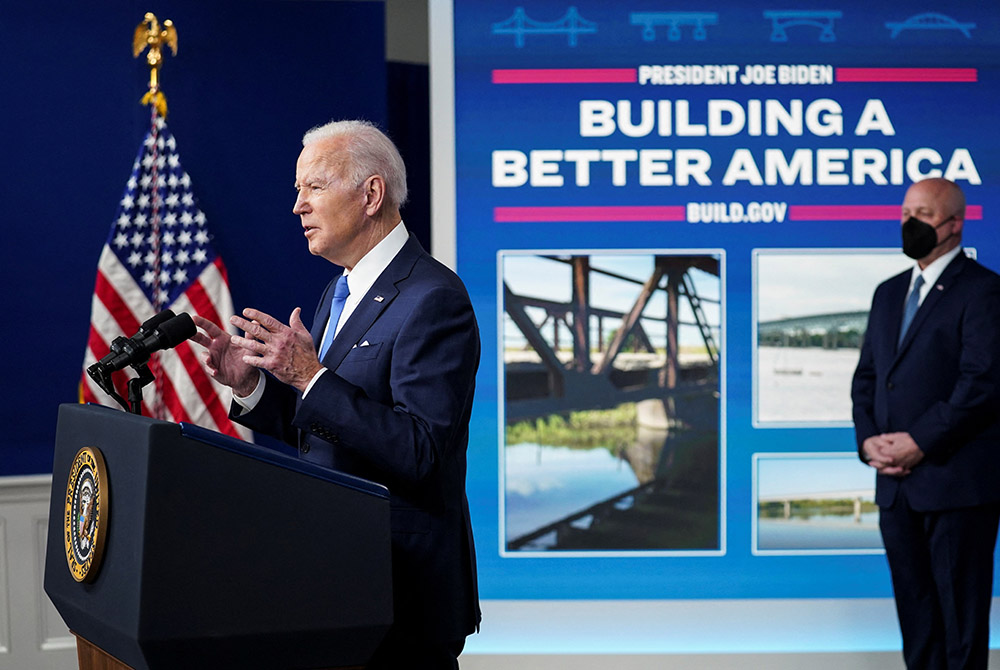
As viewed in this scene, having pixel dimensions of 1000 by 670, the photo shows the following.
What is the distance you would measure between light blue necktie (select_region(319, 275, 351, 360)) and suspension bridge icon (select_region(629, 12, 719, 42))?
7.40 ft

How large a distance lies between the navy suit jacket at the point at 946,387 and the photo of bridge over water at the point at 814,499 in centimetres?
41

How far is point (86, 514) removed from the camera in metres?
1.44

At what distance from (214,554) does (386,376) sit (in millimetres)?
547

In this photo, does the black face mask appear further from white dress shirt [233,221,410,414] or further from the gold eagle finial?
the gold eagle finial

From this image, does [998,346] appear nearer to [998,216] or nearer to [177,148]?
[998,216]

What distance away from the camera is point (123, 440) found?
136 centimetres

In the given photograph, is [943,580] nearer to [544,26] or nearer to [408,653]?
[408,653]

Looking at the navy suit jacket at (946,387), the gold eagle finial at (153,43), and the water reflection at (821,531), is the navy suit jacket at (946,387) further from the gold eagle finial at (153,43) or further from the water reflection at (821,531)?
the gold eagle finial at (153,43)

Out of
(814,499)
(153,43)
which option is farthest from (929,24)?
(153,43)

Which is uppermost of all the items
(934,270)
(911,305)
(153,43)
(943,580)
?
(153,43)

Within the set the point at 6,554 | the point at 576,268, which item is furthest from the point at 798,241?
the point at 6,554

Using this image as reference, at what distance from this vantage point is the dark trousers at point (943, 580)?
129 inches

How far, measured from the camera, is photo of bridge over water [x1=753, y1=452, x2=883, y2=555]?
3914mm

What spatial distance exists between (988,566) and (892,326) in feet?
2.78
